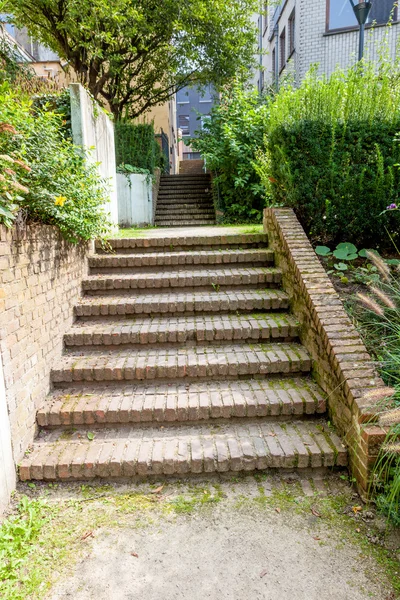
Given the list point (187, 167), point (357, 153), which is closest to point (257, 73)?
point (187, 167)

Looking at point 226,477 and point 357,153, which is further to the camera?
point 357,153

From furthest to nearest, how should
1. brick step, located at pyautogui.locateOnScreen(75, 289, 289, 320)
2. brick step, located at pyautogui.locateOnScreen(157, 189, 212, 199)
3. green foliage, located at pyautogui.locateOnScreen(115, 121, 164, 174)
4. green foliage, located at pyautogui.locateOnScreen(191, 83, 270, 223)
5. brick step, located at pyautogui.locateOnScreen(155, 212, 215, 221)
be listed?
brick step, located at pyautogui.locateOnScreen(157, 189, 212, 199), brick step, located at pyautogui.locateOnScreen(155, 212, 215, 221), green foliage, located at pyautogui.locateOnScreen(115, 121, 164, 174), green foliage, located at pyautogui.locateOnScreen(191, 83, 270, 223), brick step, located at pyautogui.locateOnScreen(75, 289, 289, 320)

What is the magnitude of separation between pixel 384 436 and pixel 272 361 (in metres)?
1.11

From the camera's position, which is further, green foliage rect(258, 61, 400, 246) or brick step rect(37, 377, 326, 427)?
green foliage rect(258, 61, 400, 246)

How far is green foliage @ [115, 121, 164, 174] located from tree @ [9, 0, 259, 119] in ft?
4.04

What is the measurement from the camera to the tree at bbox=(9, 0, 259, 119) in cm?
830

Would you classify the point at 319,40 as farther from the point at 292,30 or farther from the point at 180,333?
the point at 180,333

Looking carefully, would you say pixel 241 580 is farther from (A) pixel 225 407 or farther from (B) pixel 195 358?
(B) pixel 195 358

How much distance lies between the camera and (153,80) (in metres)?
11.8

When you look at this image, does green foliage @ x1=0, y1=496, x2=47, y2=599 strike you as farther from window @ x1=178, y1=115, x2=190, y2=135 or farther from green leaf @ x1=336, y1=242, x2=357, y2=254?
window @ x1=178, y1=115, x2=190, y2=135

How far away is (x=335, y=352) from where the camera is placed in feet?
9.25

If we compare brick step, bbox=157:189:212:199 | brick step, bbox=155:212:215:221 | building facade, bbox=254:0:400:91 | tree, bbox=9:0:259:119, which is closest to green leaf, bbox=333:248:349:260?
brick step, bbox=155:212:215:221

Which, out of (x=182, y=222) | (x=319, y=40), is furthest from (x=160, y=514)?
(x=319, y=40)

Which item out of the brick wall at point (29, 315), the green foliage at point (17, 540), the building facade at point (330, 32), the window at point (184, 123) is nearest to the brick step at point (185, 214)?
the building facade at point (330, 32)
